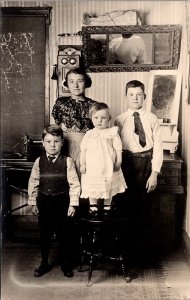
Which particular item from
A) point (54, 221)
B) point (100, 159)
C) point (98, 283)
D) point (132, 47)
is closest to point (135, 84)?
point (132, 47)

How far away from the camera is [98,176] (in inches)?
100

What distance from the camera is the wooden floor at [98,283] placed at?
2.41 metres

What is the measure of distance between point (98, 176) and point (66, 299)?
0.69 metres

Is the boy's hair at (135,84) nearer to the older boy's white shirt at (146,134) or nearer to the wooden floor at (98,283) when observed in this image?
the older boy's white shirt at (146,134)

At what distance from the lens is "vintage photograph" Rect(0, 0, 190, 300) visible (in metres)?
2.54

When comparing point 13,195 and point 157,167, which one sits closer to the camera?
point 157,167

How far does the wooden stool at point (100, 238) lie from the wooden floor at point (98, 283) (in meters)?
0.07

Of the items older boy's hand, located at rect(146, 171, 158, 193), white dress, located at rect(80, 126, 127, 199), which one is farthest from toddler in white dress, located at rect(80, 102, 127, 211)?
older boy's hand, located at rect(146, 171, 158, 193)

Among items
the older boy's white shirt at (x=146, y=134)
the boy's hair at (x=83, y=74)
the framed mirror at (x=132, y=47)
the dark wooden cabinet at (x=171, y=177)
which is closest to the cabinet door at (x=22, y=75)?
the boy's hair at (x=83, y=74)

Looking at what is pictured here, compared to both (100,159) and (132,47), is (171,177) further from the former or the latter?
(132,47)

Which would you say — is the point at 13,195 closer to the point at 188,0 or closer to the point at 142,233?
the point at 142,233

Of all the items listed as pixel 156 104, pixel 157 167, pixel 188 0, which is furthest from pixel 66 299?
pixel 188 0

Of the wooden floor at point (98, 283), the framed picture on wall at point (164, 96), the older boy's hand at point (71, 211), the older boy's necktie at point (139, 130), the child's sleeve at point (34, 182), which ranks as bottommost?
the wooden floor at point (98, 283)

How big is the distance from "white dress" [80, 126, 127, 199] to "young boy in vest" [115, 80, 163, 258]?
0.13 metres
